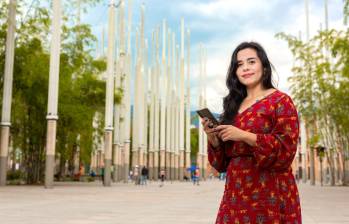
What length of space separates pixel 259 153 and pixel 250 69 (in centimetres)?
54

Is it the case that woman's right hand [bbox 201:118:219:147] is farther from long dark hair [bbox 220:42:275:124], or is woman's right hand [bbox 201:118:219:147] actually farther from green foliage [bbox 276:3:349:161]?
green foliage [bbox 276:3:349:161]

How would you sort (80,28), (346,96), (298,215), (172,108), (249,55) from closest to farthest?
(298,215) → (249,55) → (80,28) → (346,96) → (172,108)

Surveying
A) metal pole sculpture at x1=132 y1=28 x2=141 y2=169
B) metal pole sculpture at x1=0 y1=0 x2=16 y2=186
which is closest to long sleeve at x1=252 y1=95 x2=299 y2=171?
metal pole sculpture at x1=0 y1=0 x2=16 y2=186

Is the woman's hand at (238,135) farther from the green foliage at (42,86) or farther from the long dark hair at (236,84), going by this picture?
the green foliage at (42,86)

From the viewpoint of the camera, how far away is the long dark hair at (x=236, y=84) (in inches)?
114

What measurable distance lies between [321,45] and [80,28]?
1682 cm

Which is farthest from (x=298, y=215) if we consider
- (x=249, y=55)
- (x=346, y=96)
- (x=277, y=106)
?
(x=346, y=96)

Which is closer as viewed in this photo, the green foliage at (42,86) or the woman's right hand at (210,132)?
the woman's right hand at (210,132)

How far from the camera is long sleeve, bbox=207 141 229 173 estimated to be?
2840mm

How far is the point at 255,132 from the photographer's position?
8.74 feet

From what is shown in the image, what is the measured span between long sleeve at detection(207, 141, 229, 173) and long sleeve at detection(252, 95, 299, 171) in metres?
0.30

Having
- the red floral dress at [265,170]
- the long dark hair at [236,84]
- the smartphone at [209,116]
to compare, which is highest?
the long dark hair at [236,84]

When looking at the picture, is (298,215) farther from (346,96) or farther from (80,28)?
(346,96)

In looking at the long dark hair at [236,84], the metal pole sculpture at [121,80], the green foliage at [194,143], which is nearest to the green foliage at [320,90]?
the metal pole sculpture at [121,80]
